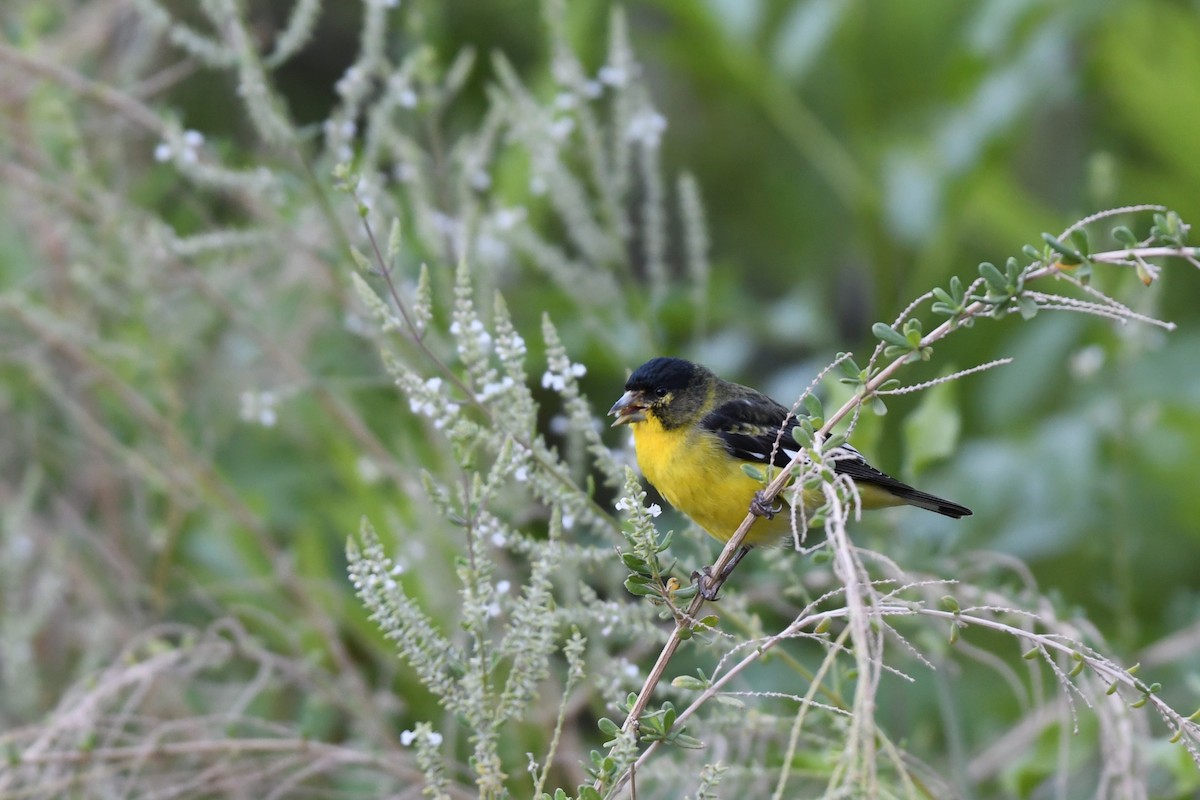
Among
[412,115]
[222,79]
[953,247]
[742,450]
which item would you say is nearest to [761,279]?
[953,247]

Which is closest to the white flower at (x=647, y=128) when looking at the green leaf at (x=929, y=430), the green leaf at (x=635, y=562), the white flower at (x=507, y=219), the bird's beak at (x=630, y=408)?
the white flower at (x=507, y=219)

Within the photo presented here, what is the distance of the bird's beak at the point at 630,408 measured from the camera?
2.55 metres

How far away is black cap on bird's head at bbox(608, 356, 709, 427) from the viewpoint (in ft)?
8.21

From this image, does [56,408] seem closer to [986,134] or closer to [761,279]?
[986,134]

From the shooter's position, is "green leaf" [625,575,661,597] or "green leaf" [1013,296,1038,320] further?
→ "green leaf" [625,575,661,597]

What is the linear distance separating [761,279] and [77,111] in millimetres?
3522

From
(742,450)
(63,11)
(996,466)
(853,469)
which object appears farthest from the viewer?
(63,11)

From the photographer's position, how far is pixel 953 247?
4.31 meters

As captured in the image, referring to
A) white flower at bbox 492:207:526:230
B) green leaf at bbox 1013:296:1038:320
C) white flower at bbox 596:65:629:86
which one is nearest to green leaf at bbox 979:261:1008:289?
green leaf at bbox 1013:296:1038:320

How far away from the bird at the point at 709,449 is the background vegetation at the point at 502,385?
8 cm

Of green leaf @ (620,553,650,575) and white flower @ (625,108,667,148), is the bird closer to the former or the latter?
white flower @ (625,108,667,148)

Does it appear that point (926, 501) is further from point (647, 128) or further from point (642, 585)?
point (642, 585)

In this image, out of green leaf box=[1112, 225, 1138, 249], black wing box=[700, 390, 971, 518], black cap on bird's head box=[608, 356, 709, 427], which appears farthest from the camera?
black cap on bird's head box=[608, 356, 709, 427]

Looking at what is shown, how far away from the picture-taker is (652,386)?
8.33ft
